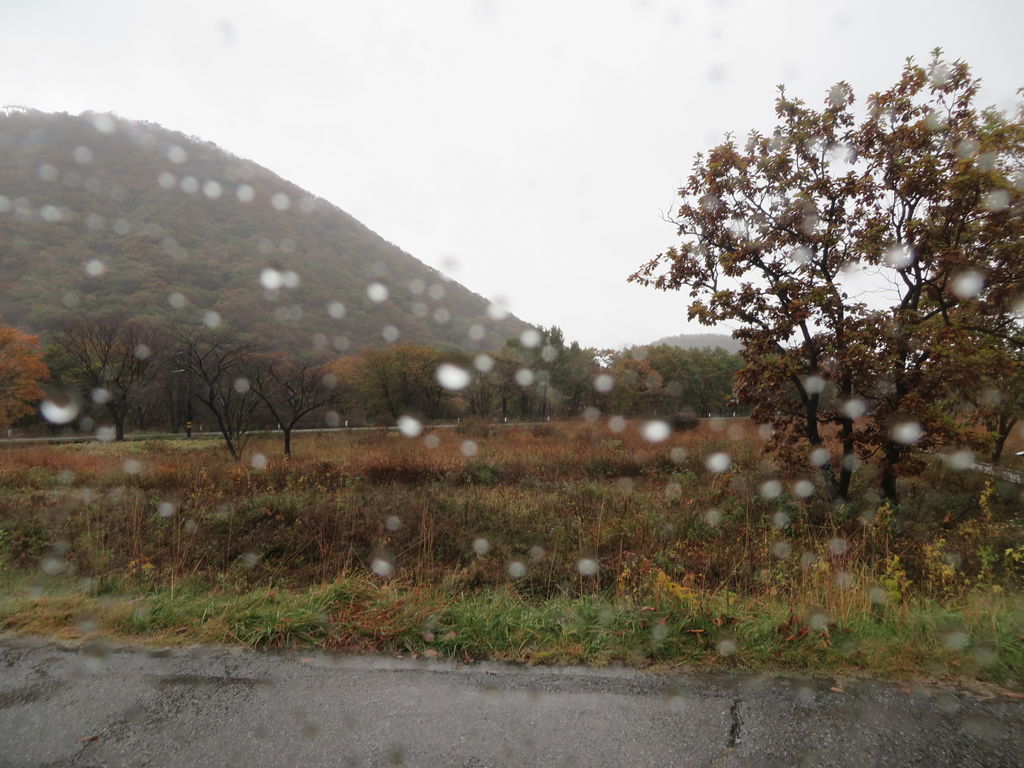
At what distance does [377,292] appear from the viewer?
310ft

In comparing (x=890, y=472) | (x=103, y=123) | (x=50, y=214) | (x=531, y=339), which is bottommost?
(x=890, y=472)

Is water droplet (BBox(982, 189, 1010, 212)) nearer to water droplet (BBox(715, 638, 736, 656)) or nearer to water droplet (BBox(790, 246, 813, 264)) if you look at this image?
water droplet (BBox(790, 246, 813, 264))

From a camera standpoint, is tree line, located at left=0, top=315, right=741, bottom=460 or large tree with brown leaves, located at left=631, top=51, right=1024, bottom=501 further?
tree line, located at left=0, top=315, right=741, bottom=460

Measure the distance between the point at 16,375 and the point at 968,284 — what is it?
1699 inches

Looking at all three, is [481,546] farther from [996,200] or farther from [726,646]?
[996,200]

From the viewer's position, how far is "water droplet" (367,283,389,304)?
9133 centimetres

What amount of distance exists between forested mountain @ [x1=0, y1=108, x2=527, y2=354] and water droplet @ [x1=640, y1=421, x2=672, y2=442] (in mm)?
47575

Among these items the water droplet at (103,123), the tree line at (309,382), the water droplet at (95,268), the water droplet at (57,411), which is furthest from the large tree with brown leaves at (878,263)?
the water droplet at (103,123)

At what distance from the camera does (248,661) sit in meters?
3.10

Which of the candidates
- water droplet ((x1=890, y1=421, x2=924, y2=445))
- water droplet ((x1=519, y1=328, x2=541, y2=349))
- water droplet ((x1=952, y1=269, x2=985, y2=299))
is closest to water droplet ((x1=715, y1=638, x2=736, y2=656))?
water droplet ((x1=890, y1=421, x2=924, y2=445))

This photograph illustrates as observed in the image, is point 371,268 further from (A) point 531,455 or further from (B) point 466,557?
(B) point 466,557

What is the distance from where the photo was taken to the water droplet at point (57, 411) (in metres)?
33.6

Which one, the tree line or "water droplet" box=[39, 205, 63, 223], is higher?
"water droplet" box=[39, 205, 63, 223]

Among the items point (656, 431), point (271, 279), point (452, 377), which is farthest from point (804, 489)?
point (271, 279)
